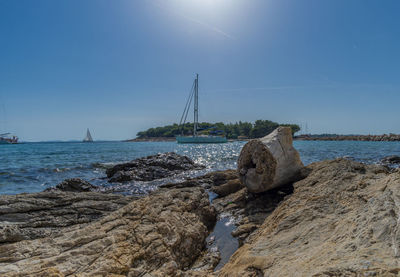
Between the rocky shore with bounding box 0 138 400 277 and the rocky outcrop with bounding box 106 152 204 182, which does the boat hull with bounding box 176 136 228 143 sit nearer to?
the rocky outcrop with bounding box 106 152 204 182

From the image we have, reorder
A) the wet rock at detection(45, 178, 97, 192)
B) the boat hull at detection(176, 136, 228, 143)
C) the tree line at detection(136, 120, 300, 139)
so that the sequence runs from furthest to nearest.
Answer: the tree line at detection(136, 120, 300, 139), the boat hull at detection(176, 136, 228, 143), the wet rock at detection(45, 178, 97, 192)

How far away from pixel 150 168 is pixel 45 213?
31.2 ft

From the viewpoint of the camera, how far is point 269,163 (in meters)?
6.16

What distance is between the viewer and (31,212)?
11.7 ft

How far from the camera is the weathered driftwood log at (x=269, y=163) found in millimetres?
6148

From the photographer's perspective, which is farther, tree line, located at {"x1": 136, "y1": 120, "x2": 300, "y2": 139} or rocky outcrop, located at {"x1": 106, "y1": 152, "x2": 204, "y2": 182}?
tree line, located at {"x1": 136, "y1": 120, "x2": 300, "y2": 139}

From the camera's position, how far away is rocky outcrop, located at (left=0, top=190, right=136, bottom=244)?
10.4ft

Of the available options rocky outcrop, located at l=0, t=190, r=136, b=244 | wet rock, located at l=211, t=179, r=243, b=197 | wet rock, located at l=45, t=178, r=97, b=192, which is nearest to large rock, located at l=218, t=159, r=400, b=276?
rocky outcrop, located at l=0, t=190, r=136, b=244

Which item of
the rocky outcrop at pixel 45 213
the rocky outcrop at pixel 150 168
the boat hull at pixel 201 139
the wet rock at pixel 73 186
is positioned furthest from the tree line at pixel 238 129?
the rocky outcrop at pixel 45 213

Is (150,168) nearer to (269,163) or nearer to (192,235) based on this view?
(269,163)

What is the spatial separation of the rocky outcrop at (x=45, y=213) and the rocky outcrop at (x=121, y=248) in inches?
15.4

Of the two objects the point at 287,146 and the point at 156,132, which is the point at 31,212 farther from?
the point at 156,132

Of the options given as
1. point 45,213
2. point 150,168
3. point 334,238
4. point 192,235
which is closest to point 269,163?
point 192,235

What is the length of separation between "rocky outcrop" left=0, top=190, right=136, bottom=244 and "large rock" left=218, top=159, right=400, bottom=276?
265 centimetres
